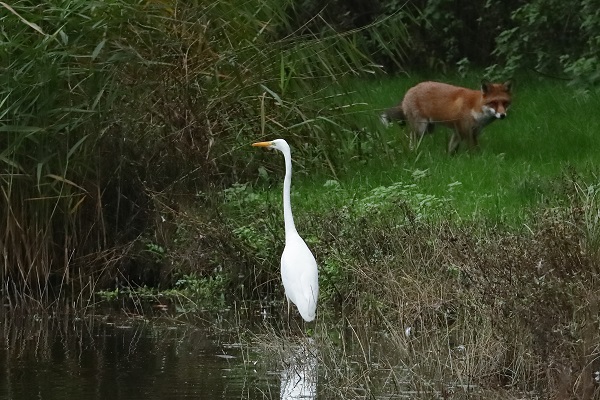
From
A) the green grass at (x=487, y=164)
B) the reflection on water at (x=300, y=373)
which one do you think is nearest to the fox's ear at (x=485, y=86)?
the green grass at (x=487, y=164)

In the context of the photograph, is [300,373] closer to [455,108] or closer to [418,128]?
[455,108]

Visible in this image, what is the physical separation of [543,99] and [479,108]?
6.31ft

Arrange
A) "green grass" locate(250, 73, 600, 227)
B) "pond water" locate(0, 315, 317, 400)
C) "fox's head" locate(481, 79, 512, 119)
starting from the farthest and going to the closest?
"fox's head" locate(481, 79, 512, 119), "green grass" locate(250, 73, 600, 227), "pond water" locate(0, 315, 317, 400)

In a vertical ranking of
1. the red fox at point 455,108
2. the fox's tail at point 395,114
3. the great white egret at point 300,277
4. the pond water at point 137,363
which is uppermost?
the great white egret at point 300,277

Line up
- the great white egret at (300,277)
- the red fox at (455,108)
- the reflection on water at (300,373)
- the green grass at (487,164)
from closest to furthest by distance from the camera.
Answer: the reflection on water at (300,373)
the great white egret at (300,277)
the green grass at (487,164)
the red fox at (455,108)

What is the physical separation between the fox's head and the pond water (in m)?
4.90

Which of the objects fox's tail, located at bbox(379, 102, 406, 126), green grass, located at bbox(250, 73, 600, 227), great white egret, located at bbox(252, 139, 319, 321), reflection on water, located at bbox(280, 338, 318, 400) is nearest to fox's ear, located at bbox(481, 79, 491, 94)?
green grass, located at bbox(250, 73, 600, 227)

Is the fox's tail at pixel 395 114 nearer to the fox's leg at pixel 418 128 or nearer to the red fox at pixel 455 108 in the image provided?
the red fox at pixel 455 108

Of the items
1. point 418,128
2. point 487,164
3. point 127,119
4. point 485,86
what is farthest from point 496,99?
point 127,119

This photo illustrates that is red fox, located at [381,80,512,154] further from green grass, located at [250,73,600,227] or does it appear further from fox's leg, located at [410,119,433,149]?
green grass, located at [250,73,600,227]

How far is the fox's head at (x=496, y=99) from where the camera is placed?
41.9 feet

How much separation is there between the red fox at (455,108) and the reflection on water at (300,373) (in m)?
5.55

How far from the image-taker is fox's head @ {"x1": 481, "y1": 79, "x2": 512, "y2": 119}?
→ 12758 millimetres

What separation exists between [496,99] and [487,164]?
4.48 ft
